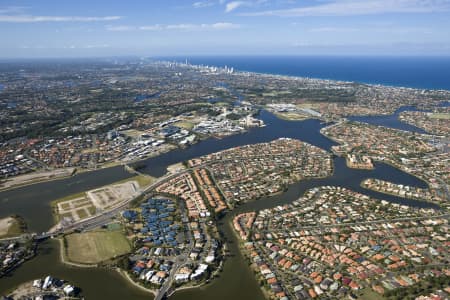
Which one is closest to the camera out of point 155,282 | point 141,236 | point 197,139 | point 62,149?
point 155,282

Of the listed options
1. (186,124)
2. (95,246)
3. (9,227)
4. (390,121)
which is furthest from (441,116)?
(9,227)

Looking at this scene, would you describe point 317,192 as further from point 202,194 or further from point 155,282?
point 155,282

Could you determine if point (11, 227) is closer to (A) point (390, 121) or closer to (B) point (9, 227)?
(B) point (9, 227)

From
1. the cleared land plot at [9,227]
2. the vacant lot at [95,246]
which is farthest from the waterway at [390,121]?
the cleared land plot at [9,227]

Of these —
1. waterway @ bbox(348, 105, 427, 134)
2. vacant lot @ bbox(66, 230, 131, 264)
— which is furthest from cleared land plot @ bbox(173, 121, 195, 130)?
vacant lot @ bbox(66, 230, 131, 264)

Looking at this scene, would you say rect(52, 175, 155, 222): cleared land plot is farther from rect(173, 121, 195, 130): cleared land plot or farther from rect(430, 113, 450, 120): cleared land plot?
rect(430, 113, 450, 120): cleared land plot

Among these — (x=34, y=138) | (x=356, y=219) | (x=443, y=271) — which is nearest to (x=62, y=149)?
(x=34, y=138)
